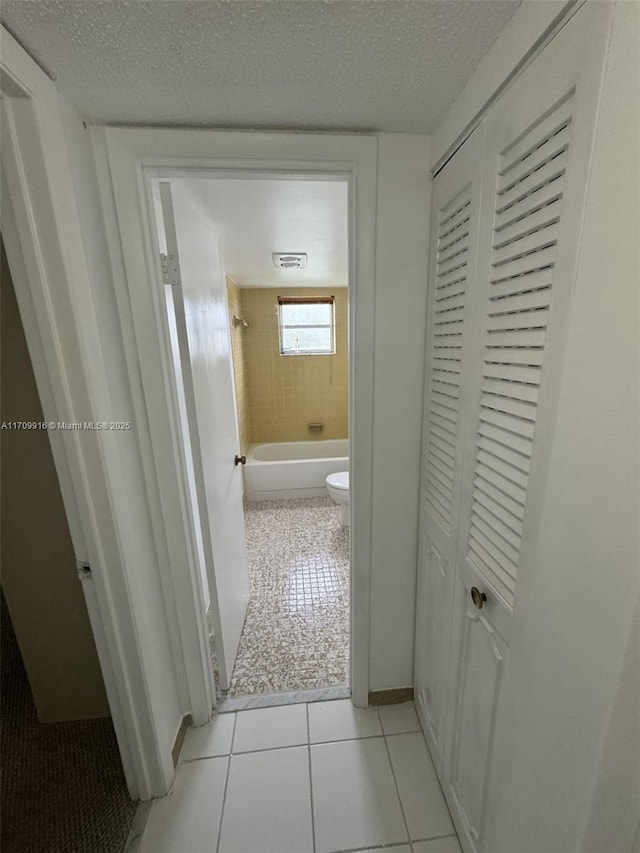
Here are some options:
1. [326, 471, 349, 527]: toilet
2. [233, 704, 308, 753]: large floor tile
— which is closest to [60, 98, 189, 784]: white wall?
[233, 704, 308, 753]: large floor tile

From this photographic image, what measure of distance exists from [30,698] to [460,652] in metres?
1.82

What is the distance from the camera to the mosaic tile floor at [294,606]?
Answer: 1.63 m

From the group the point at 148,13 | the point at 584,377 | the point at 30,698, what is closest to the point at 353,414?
the point at 584,377

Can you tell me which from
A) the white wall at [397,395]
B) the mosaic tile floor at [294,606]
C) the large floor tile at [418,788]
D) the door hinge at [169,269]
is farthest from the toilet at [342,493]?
the door hinge at [169,269]

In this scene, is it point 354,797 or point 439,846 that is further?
point 354,797

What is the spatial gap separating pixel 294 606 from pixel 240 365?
2.35 m

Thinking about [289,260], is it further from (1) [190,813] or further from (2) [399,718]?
(1) [190,813]

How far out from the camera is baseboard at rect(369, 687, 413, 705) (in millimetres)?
1471

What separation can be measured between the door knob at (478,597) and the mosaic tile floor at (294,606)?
1.08 metres

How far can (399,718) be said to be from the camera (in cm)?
143

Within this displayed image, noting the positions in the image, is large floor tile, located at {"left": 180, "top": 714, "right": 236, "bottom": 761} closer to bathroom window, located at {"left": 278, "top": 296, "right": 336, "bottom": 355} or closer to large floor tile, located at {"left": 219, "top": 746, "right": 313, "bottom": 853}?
large floor tile, located at {"left": 219, "top": 746, "right": 313, "bottom": 853}

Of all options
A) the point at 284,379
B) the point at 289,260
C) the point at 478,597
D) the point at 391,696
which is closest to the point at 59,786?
the point at 391,696

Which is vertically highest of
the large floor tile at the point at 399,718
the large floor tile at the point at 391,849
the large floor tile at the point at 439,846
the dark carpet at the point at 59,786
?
the dark carpet at the point at 59,786

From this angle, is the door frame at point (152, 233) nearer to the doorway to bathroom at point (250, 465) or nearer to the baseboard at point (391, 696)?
the doorway to bathroom at point (250, 465)
